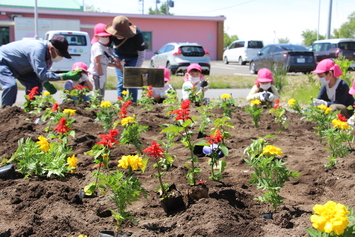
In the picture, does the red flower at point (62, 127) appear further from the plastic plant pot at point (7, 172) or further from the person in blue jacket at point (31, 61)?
the person in blue jacket at point (31, 61)

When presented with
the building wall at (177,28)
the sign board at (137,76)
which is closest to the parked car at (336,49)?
the sign board at (137,76)

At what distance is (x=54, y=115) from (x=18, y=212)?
206 cm

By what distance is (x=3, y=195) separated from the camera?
Answer: 3229mm

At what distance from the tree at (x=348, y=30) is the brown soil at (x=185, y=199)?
6267cm

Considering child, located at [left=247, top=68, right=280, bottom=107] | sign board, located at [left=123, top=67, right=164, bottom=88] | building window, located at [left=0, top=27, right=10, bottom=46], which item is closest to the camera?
child, located at [left=247, top=68, right=280, bottom=107]

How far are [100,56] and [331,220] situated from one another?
21.3ft

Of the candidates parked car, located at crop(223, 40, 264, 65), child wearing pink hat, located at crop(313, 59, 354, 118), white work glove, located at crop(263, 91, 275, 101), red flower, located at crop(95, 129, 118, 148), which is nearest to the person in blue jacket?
white work glove, located at crop(263, 91, 275, 101)

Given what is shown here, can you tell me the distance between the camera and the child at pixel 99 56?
7688mm

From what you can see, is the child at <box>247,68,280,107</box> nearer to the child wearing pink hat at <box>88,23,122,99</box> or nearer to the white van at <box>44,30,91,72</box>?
the child wearing pink hat at <box>88,23,122,99</box>

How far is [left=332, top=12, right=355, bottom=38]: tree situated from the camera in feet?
203

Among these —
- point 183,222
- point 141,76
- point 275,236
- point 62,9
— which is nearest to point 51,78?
point 141,76

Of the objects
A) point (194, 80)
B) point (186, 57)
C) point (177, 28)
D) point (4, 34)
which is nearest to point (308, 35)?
point (177, 28)

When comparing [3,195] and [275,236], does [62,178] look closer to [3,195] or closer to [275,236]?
[3,195]

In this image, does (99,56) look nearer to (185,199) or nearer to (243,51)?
(185,199)
